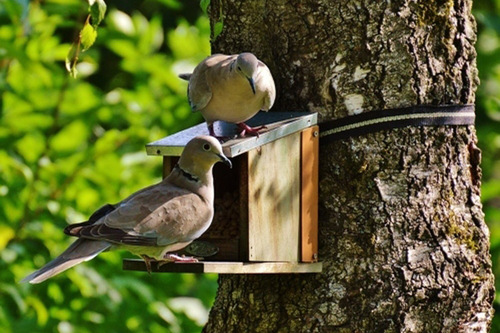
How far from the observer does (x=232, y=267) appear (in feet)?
11.4

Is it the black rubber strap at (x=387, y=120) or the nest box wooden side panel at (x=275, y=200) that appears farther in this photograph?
the black rubber strap at (x=387, y=120)

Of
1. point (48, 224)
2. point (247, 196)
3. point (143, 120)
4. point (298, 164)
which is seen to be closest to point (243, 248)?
point (247, 196)

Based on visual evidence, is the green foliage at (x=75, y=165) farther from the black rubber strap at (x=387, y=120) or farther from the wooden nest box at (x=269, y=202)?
the black rubber strap at (x=387, y=120)

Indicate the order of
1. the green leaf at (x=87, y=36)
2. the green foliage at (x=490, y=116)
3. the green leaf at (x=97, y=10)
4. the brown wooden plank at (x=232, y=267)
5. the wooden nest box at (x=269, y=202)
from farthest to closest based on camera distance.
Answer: the green foliage at (x=490, y=116), the wooden nest box at (x=269, y=202), the brown wooden plank at (x=232, y=267), the green leaf at (x=87, y=36), the green leaf at (x=97, y=10)

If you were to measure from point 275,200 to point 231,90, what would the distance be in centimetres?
46

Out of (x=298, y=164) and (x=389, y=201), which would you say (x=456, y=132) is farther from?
(x=298, y=164)

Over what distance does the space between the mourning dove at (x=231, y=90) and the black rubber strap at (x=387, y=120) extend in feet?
1.02

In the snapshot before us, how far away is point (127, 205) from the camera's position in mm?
3598

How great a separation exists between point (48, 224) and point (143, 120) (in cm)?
101

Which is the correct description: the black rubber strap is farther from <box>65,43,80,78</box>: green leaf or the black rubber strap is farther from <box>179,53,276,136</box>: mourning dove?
<box>65,43,80,78</box>: green leaf

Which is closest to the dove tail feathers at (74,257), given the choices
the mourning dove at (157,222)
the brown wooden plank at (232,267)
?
the mourning dove at (157,222)

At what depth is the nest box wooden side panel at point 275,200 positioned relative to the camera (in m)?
3.65

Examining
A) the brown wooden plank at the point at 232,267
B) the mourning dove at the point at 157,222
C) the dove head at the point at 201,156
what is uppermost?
the dove head at the point at 201,156

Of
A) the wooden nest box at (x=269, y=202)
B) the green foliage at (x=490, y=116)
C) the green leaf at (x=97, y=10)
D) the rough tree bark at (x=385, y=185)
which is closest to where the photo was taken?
the green leaf at (x=97, y=10)
